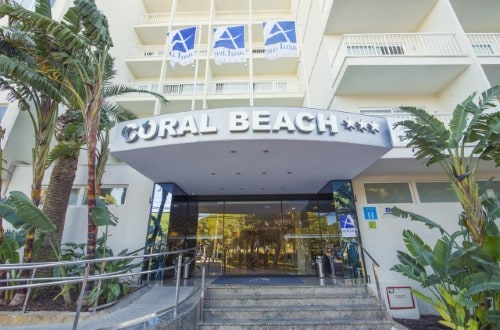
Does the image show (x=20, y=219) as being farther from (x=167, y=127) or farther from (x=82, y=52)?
(x=82, y=52)

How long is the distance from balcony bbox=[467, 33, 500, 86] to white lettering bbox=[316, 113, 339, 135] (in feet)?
21.8

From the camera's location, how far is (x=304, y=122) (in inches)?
210

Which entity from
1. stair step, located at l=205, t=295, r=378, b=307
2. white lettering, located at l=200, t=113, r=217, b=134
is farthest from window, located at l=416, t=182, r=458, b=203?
white lettering, located at l=200, t=113, r=217, b=134

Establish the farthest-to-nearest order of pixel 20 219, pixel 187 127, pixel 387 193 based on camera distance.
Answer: pixel 387 193 → pixel 187 127 → pixel 20 219

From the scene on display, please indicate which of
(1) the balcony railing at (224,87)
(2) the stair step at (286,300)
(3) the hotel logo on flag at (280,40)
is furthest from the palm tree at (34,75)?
(1) the balcony railing at (224,87)

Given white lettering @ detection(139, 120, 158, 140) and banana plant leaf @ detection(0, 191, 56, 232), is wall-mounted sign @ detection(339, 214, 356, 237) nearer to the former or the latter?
white lettering @ detection(139, 120, 158, 140)

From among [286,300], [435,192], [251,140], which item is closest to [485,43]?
[435,192]

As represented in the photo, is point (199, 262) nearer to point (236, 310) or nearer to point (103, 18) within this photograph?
point (236, 310)

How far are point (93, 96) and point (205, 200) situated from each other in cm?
587

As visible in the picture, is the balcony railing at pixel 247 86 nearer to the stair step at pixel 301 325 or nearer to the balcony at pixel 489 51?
the balcony at pixel 489 51

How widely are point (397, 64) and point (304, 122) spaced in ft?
16.4

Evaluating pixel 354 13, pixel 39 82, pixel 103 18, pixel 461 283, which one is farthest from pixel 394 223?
pixel 39 82

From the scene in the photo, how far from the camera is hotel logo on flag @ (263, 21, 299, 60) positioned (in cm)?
977

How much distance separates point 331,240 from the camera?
342 inches
